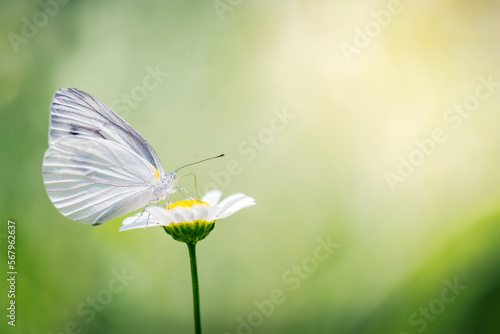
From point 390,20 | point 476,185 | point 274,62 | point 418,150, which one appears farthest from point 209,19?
point 476,185

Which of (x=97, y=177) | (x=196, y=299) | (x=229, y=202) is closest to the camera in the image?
(x=196, y=299)

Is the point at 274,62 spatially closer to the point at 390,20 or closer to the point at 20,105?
the point at 390,20

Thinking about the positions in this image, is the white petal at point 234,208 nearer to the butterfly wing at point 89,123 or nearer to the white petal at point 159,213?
the white petal at point 159,213

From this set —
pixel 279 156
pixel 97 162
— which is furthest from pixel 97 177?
pixel 279 156

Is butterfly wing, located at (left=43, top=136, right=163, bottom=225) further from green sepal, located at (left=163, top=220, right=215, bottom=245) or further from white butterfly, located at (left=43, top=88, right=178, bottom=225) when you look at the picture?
green sepal, located at (left=163, top=220, right=215, bottom=245)

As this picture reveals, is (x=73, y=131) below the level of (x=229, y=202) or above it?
above

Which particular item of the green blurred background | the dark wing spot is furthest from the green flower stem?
the green blurred background

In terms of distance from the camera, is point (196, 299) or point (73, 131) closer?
point (196, 299)

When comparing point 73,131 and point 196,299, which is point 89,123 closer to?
point 73,131
